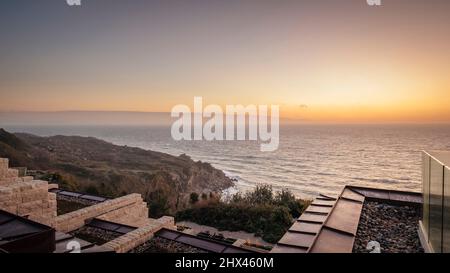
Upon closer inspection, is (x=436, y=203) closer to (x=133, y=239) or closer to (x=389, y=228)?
(x=389, y=228)

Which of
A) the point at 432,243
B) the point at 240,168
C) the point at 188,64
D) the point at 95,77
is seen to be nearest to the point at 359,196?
the point at 432,243

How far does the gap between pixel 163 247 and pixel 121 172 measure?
2457 cm

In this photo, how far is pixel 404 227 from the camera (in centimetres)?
543

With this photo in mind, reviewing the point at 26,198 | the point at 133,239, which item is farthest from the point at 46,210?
the point at 133,239

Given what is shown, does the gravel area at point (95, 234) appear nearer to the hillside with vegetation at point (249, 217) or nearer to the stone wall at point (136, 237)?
the stone wall at point (136, 237)

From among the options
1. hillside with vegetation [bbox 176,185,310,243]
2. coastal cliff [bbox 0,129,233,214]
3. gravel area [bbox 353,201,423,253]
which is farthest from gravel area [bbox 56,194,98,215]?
gravel area [bbox 353,201,423,253]

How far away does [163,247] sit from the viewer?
21.6ft

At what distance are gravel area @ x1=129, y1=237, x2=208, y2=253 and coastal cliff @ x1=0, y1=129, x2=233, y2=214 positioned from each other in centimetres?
799

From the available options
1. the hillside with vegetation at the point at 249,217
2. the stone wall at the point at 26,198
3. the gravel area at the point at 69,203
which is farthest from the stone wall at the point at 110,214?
the hillside with vegetation at the point at 249,217

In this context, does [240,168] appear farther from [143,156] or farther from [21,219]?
[21,219]

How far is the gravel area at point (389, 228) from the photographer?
4.54 metres

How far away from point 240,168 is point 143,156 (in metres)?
15.9

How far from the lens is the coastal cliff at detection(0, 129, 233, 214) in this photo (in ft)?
55.3

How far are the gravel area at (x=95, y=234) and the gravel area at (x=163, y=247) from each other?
1091 millimetres
